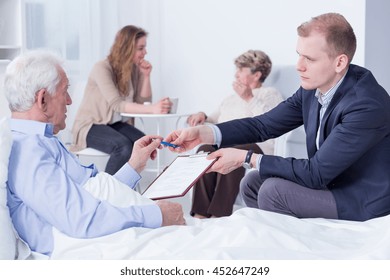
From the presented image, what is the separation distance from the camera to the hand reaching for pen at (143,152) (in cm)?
229

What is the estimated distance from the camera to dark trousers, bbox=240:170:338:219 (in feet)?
7.34

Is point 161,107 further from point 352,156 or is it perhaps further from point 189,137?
point 352,156

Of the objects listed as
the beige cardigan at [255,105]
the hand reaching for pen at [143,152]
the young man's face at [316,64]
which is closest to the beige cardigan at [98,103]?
the beige cardigan at [255,105]

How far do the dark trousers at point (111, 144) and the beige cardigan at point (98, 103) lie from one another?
0.16 ft

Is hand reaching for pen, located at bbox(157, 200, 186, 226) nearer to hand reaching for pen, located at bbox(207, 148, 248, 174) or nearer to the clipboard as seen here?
the clipboard

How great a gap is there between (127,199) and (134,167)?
0.43 meters

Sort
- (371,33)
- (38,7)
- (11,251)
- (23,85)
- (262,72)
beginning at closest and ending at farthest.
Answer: (11,251) → (23,85) → (371,33) → (262,72) → (38,7)

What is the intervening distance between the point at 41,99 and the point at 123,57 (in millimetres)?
2624

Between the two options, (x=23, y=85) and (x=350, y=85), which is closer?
(x=23, y=85)

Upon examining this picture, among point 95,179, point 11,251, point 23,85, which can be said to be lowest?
point 11,251

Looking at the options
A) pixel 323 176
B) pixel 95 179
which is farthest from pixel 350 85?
pixel 95 179

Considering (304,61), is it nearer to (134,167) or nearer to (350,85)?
(350,85)

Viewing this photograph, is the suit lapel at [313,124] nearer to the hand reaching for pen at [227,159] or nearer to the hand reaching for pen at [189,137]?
the hand reaching for pen at [227,159]

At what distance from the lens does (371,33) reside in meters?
4.04
